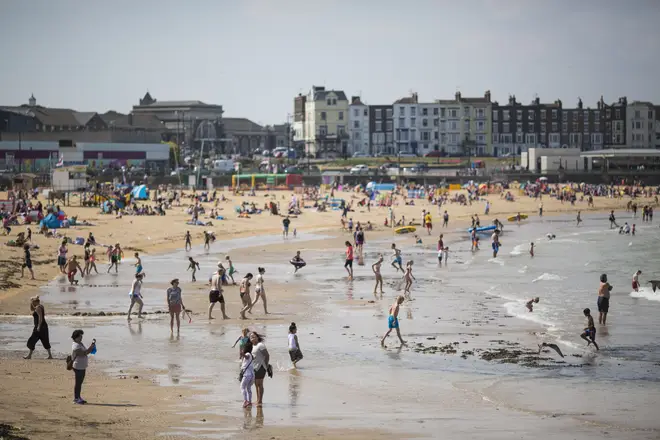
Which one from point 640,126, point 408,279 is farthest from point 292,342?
point 640,126

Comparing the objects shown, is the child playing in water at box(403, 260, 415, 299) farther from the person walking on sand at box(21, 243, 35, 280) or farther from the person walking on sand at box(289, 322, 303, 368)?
the person walking on sand at box(21, 243, 35, 280)

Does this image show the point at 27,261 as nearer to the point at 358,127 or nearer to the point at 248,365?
the point at 248,365

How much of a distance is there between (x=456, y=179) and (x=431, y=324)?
85545 millimetres

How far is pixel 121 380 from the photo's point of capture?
16109mm

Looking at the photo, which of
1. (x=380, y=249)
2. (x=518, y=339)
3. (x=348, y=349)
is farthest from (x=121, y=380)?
(x=380, y=249)

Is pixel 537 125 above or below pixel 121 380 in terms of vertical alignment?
above

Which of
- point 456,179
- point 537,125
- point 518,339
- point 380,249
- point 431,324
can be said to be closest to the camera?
point 518,339

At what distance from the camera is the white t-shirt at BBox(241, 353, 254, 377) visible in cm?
1418

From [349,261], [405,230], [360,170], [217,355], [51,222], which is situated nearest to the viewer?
[217,355]

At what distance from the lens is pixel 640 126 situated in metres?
144

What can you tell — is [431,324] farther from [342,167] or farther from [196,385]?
[342,167]

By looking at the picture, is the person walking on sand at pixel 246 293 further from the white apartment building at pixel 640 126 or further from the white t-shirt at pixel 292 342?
the white apartment building at pixel 640 126

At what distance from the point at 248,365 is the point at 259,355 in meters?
0.23

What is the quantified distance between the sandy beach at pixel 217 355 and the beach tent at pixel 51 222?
19.5 inches
